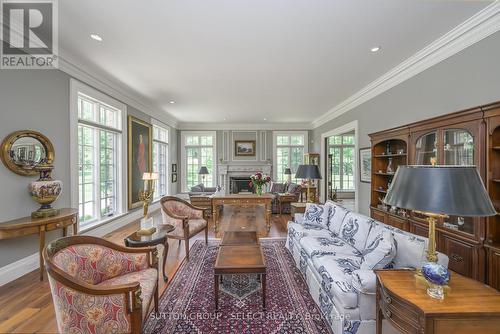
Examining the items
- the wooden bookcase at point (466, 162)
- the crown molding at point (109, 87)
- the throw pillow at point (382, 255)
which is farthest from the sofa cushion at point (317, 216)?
the crown molding at point (109, 87)

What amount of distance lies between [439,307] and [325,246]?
158cm

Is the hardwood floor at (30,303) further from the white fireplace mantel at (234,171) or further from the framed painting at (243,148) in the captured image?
the framed painting at (243,148)

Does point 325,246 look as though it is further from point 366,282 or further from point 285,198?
point 285,198

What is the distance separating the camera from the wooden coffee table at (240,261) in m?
2.26

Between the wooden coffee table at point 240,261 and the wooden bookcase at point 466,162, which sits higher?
the wooden bookcase at point 466,162

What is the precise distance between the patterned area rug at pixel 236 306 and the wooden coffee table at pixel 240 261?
16 cm

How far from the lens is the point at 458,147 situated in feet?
8.36

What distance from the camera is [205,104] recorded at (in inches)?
241

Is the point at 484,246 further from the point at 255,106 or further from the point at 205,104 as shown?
the point at 205,104

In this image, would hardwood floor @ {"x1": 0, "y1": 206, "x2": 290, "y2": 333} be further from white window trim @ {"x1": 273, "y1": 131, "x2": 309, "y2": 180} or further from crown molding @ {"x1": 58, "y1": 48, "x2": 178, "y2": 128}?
white window trim @ {"x1": 273, "y1": 131, "x2": 309, "y2": 180}

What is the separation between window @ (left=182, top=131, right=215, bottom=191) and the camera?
29.3ft

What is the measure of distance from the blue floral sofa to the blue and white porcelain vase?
433mm

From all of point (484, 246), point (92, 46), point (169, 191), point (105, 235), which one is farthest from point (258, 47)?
point (169, 191)
